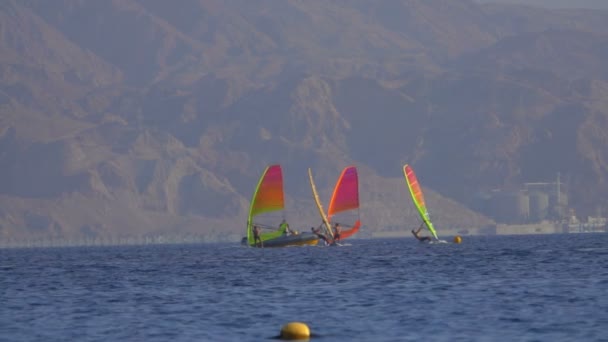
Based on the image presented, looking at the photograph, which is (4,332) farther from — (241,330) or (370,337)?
(370,337)

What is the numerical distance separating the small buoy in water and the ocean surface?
1073mm

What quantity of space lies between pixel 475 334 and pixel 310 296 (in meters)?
21.3

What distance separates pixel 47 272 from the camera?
5017 inches

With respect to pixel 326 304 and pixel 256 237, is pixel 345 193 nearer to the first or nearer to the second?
pixel 256 237

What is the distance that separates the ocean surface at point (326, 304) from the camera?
62.8 meters

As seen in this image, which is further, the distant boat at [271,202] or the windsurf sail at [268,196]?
the windsurf sail at [268,196]

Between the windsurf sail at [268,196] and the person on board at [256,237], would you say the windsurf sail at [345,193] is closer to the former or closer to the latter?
the windsurf sail at [268,196]

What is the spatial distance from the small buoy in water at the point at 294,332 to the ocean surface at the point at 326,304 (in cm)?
107

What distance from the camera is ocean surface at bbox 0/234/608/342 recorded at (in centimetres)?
6281

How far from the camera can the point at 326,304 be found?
75.4 m

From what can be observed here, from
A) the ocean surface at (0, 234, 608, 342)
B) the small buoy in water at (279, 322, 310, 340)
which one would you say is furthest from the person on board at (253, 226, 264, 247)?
the small buoy in water at (279, 322, 310, 340)

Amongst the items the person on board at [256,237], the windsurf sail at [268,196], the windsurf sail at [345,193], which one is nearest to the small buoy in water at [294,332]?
the person on board at [256,237]

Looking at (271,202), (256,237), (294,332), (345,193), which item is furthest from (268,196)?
(294,332)

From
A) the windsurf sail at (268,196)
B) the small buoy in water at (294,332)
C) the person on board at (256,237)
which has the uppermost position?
the windsurf sail at (268,196)
